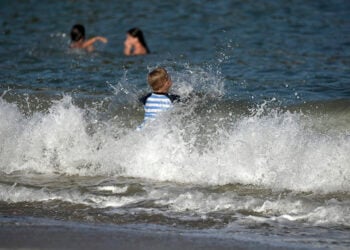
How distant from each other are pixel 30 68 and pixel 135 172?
237 inches

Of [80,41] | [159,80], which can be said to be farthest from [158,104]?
[80,41]

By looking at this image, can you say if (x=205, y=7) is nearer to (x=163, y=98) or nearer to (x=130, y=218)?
(x=163, y=98)

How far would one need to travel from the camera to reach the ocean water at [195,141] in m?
7.54

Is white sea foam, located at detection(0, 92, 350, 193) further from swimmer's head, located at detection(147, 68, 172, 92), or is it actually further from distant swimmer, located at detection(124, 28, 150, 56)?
distant swimmer, located at detection(124, 28, 150, 56)

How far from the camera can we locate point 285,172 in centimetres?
859

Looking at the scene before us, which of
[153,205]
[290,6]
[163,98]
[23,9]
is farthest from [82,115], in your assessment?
[23,9]

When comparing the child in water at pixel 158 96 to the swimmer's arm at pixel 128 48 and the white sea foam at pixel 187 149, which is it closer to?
the white sea foam at pixel 187 149

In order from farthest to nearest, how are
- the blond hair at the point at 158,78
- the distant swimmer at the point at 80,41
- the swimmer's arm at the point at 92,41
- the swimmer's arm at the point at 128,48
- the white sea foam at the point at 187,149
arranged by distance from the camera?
the distant swimmer at the point at 80,41
the swimmer's arm at the point at 92,41
the swimmer's arm at the point at 128,48
the blond hair at the point at 158,78
the white sea foam at the point at 187,149

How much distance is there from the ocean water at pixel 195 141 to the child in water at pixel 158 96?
0.12 meters

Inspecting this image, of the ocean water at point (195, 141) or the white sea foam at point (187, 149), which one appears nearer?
the ocean water at point (195, 141)

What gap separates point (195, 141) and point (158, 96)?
691 mm

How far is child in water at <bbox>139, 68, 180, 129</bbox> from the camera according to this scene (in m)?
9.52

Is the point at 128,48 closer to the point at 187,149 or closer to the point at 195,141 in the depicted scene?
the point at 195,141

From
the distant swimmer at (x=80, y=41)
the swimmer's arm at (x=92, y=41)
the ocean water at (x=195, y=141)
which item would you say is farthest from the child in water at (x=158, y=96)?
the distant swimmer at (x=80, y=41)
